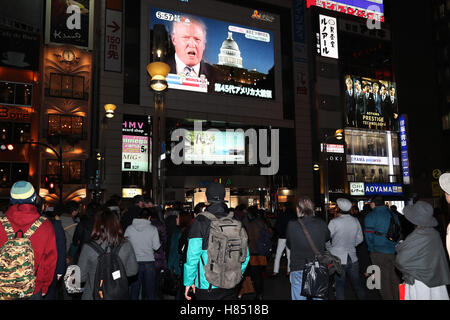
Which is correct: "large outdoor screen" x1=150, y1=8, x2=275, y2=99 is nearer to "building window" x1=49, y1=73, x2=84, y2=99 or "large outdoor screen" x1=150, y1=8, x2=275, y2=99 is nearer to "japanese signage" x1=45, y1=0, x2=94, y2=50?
"japanese signage" x1=45, y1=0, x2=94, y2=50

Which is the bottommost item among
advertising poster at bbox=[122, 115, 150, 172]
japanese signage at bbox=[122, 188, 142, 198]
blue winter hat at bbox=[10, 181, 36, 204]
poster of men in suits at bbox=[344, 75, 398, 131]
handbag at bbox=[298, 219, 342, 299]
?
handbag at bbox=[298, 219, 342, 299]

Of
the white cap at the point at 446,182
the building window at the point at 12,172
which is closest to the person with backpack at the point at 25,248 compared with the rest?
the white cap at the point at 446,182

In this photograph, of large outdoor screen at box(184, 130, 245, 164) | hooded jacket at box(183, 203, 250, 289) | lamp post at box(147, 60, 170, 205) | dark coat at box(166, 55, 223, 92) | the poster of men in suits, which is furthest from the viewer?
the poster of men in suits

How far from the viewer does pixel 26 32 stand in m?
32.7

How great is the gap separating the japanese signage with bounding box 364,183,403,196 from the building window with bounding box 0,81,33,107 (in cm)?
Result: 3601

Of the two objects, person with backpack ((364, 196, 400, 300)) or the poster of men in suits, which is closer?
person with backpack ((364, 196, 400, 300))

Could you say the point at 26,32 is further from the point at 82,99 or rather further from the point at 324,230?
the point at 324,230

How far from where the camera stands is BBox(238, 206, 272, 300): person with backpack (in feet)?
28.2

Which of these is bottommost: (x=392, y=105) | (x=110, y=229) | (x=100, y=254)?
(x=100, y=254)

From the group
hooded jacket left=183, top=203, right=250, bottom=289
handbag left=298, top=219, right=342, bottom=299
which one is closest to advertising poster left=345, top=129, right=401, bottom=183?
handbag left=298, top=219, right=342, bottom=299

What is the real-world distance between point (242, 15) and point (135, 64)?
1409 centimetres

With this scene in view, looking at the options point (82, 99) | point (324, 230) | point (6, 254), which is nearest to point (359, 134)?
point (82, 99)

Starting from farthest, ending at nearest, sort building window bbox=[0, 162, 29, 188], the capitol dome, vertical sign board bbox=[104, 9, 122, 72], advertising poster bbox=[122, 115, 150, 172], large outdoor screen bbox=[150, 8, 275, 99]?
the capitol dome < large outdoor screen bbox=[150, 8, 275, 99] < advertising poster bbox=[122, 115, 150, 172] < vertical sign board bbox=[104, 9, 122, 72] < building window bbox=[0, 162, 29, 188]

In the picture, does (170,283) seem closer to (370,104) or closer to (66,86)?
(66,86)
